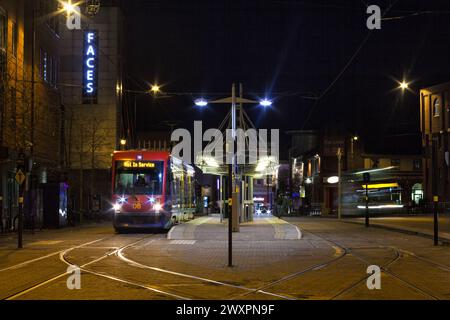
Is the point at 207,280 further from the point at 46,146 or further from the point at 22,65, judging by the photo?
the point at 46,146

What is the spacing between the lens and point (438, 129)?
5922 cm

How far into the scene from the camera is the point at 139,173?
27.4 m

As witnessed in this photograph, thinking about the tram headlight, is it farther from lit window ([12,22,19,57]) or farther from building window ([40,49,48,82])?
building window ([40,49,48,82])

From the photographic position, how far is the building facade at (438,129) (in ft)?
190

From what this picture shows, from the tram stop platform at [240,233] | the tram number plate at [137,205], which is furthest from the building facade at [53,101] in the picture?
the tram stop platform at [240,233]

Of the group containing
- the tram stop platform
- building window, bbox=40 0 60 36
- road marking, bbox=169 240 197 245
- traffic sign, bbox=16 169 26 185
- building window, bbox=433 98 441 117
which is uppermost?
building window, bbox=40 0 60 36

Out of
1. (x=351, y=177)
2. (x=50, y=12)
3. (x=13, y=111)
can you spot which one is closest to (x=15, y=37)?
(x=13, y=111)

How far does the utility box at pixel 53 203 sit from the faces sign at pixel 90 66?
2311 centimetres

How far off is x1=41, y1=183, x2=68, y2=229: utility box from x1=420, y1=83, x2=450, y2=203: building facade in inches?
1373

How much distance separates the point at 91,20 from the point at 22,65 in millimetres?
21468

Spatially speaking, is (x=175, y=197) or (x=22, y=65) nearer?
(x=175, y=197)

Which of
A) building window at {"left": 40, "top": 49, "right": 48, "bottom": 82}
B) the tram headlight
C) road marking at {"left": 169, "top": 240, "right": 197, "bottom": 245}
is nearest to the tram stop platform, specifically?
road marking at {"left": 169, "top": 240, "right": 197, "bottom": 245}

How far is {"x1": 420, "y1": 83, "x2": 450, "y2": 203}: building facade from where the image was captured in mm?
58031
